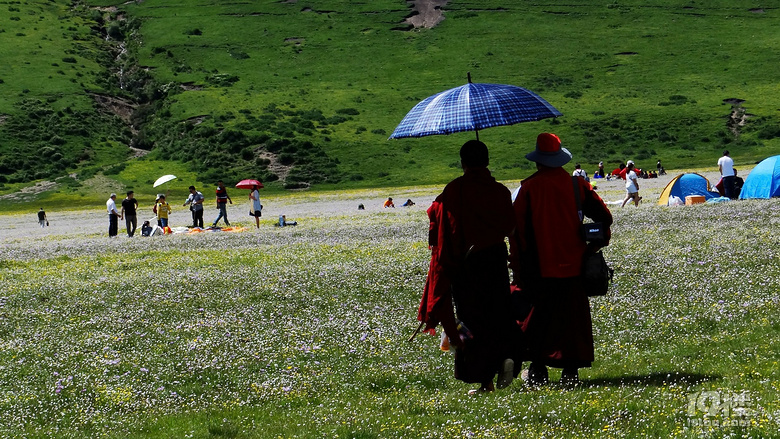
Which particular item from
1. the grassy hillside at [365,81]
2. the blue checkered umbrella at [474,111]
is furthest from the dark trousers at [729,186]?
the grassy hillside at [365,81]

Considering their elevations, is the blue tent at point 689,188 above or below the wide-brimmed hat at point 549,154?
below

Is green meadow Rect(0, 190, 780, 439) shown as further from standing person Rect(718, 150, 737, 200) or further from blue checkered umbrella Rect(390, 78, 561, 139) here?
Result: standing person Rect(718, 150, 737, 200)

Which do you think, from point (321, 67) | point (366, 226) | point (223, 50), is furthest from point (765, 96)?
point (366, 226)

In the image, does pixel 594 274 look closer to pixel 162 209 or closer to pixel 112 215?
pixel 162 209

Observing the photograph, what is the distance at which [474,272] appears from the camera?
958 centimetres

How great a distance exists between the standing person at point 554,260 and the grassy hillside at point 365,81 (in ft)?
321

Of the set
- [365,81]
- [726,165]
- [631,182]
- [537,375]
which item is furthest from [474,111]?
[365,81]

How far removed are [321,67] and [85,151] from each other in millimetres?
53494

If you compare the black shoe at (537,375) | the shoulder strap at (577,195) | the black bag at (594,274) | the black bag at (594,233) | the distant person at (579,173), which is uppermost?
the distant person at (579,173)

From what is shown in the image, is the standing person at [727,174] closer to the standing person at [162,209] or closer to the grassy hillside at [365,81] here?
the standing person at [162,209]

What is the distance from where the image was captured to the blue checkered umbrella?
10.7 metres

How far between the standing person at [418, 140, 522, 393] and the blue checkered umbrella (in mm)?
1184

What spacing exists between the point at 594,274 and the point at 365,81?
150659 mm

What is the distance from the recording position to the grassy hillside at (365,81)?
405ft
